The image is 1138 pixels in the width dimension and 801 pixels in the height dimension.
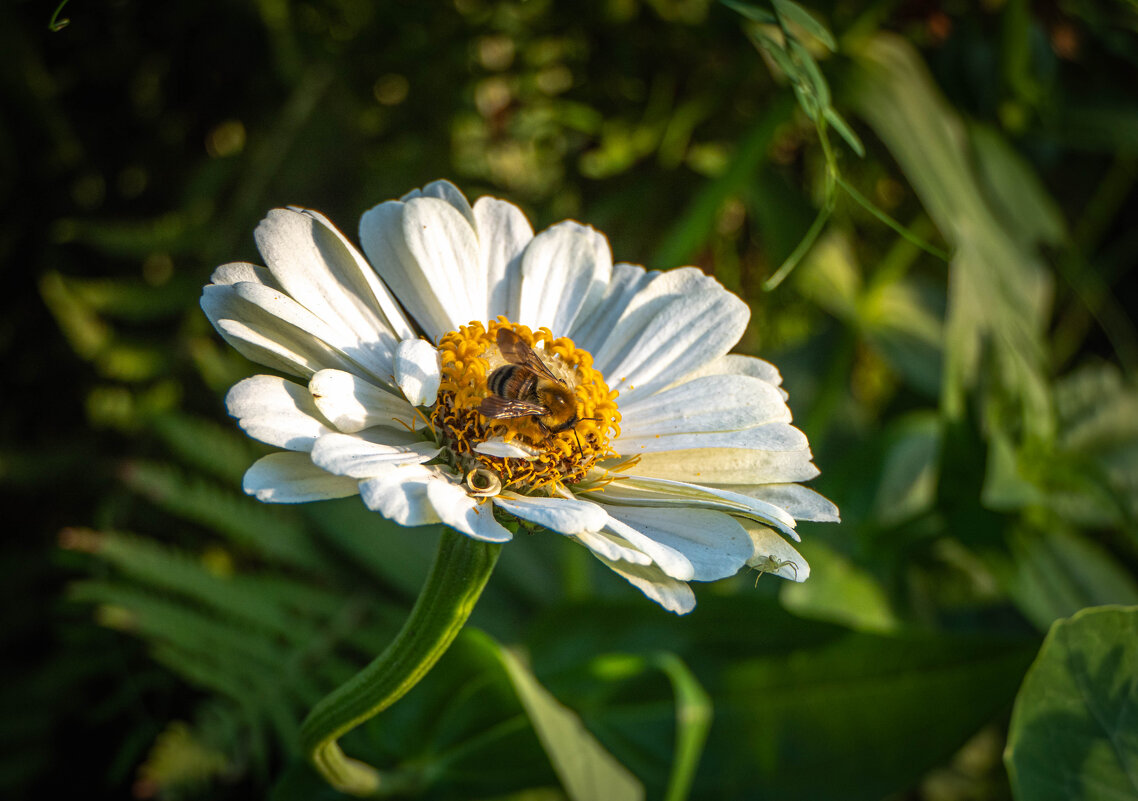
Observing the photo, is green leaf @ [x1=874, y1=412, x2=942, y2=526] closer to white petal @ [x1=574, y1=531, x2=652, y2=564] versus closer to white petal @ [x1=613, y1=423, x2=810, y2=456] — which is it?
white petal @ [x1=613, y1=423, x2=810, y2=456]

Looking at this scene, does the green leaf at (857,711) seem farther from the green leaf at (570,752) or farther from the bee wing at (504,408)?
the bee wing at (504,408)

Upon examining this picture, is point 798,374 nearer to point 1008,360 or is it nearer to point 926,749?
point 1008,360

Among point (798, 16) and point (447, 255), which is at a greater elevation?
point (798, 16)

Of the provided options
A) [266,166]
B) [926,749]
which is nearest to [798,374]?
[926,749]

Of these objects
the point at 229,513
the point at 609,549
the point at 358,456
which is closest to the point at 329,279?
the point at 358,456

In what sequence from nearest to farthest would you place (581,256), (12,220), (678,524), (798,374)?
(678,524) < (581,256) < (12,220) < (798,374)

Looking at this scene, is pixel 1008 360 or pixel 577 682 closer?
pixel 577 682

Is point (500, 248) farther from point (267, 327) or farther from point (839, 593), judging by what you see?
point (839, 593)

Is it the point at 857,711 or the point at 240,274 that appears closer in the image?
the point at 240,274
